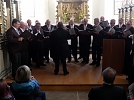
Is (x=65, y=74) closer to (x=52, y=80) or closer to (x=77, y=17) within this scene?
(x=52, y=80)

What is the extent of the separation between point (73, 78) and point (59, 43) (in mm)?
914

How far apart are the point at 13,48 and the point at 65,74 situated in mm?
1456

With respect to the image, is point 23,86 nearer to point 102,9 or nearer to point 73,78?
point 73,78

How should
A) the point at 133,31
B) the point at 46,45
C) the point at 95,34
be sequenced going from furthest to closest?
the point at 46,45 < the point at 95,34 < the point at 133,31

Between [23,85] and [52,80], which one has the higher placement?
[23,85]

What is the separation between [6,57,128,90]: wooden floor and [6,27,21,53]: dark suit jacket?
2.48 feet

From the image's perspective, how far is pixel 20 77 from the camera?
8.56 feet

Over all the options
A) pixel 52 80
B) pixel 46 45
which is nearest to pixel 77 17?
pixel 46 45

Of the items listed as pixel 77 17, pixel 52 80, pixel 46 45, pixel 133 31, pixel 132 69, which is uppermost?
pixel 77 17

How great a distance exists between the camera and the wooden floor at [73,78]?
15.0 ft

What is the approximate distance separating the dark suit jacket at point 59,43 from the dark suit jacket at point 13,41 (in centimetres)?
84

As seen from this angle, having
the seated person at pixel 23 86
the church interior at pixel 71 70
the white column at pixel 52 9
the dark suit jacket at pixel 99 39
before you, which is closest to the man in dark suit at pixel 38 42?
the church interior at pixel 71 70

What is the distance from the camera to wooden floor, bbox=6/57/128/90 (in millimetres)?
4562

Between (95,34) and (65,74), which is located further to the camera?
(95,34)
